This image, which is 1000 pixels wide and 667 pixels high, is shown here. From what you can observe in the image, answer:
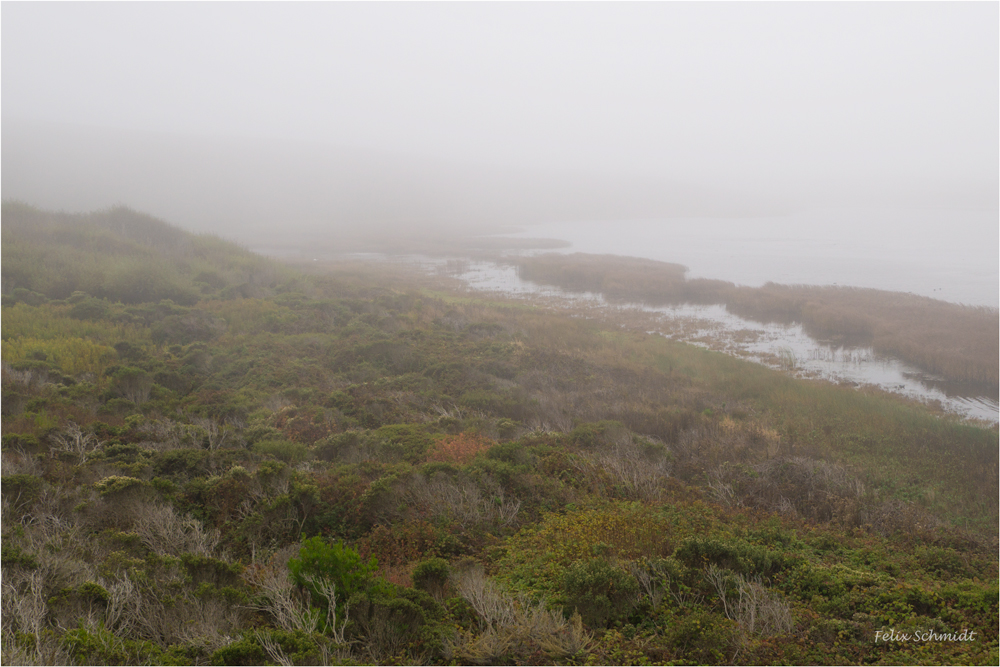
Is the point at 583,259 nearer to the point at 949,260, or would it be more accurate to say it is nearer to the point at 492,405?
the point at 949,260

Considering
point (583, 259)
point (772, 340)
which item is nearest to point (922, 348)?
point (772, 340)

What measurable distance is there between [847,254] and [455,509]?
60261mm

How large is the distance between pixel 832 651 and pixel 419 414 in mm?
9526

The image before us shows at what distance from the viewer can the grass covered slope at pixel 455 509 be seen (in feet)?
15.3

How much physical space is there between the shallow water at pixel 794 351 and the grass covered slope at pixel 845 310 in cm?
92

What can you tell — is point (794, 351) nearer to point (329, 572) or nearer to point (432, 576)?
point (432, 576)

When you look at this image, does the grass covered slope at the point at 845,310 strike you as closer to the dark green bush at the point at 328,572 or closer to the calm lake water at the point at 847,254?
the calm lake water at the point at 847,254

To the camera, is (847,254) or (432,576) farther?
(847,254)

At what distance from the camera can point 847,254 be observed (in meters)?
52.6

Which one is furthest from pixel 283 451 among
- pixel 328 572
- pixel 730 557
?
pixel 730 557

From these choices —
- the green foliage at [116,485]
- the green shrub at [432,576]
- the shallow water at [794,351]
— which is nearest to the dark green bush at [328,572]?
the green shrub at [432,576]

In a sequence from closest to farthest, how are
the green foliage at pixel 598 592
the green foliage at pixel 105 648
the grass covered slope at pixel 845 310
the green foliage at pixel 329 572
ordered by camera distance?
the green foliage at pixel 105 648
the green foliage at pixel 329 572
the green foliage at pixel 598 592
the grass covered slope at pixel 845 310

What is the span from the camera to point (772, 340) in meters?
24.4

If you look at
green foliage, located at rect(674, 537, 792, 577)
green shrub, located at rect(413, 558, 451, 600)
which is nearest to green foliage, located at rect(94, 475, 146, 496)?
green shrub, located at rect(413, 558, 451, 600)
